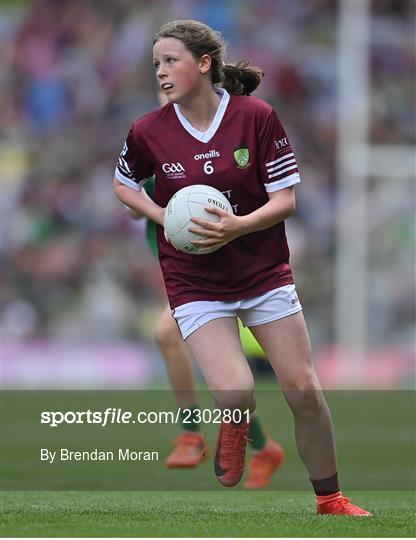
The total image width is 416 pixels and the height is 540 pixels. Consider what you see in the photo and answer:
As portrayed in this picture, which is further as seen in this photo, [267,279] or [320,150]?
[320,150]

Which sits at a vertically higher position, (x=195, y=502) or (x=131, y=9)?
(x=131, y=9)

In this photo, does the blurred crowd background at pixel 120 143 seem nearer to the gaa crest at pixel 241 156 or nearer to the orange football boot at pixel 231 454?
the orange football boot at pixel 231 454

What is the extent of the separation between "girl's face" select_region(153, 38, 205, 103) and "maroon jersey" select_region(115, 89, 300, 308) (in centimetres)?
16

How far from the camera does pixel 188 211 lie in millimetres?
5840

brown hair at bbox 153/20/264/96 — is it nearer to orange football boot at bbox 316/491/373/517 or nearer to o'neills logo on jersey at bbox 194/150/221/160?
o'neills logo on jersey at bbox 194/150/221/160

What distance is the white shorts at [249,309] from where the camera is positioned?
6.03m

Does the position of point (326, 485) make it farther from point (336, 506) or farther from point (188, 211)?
point (188, 211)

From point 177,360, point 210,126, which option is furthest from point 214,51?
point 177,360

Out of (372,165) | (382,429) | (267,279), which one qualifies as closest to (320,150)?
(372,165)

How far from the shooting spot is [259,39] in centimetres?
1950

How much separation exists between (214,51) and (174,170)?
591 mm

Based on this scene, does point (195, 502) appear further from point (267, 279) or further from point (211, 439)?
point (211, 439)

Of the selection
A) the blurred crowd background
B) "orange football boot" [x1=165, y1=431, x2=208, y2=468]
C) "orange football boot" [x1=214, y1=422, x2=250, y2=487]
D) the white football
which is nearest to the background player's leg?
"orange football boot" [x1=165, y1=431, x2=208, y2=468]

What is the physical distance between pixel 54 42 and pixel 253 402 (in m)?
14.6
